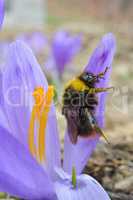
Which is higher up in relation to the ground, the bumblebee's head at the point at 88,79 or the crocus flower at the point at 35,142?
the bumblebee's head at the point at 88,79

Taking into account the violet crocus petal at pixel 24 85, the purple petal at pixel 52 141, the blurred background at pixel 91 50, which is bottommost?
the blurred background at pixel 91 50

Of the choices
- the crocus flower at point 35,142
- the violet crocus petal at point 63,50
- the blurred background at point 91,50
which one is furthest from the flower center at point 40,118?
the violet crocus petal at point 63,50

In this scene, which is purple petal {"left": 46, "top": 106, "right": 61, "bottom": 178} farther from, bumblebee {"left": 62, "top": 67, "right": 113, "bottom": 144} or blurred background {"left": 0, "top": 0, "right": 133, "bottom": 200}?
blurred background {"left": 0, "top": 0, "right": 133, "bottom": 200}

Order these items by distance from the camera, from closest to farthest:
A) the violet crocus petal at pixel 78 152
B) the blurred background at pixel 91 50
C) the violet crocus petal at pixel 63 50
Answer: the violet crocus petal at pixel 78 152 < the blurred background at pixel 91 50 < the violet crocus petal at pixel 63 50

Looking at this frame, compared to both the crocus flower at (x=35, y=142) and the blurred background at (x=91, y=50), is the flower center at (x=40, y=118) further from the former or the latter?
the blurred background at (x=91, y=50)

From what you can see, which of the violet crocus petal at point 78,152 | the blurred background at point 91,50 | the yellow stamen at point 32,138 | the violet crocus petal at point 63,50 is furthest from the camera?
the violet crocus petal at point 63,50

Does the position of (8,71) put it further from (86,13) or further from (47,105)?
(86,13)

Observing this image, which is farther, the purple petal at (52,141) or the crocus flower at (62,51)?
the crocus flower at (62,51)

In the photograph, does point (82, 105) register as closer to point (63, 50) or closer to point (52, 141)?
point (52, 141)
